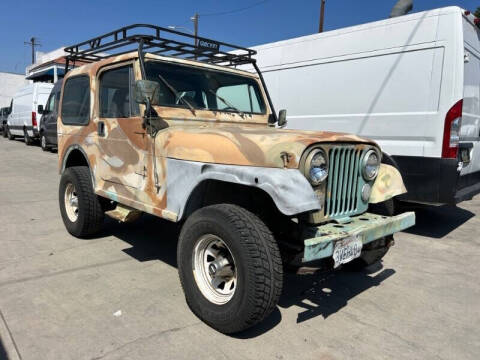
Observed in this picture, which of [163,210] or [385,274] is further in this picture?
[385,274]

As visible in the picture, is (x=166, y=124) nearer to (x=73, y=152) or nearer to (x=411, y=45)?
(x=73, y=152)

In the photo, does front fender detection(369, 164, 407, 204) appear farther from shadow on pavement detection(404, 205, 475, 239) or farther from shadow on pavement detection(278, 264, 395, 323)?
shadow on pavement detection(404, 205, 475, 239)

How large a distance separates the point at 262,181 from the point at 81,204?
2711 millimetres

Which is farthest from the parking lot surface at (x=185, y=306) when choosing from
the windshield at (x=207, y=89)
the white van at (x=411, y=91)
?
the windshield at (x=207, y=89)

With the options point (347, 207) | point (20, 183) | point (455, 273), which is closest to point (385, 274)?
point (455, 273)

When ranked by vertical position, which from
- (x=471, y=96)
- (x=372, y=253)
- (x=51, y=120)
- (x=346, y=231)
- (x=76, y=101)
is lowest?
(x=372, y=253)

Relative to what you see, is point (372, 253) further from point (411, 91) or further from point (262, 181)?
point (411, 91)

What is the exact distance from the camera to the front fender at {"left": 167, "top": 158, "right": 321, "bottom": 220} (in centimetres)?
239

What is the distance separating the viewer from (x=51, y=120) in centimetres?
1359

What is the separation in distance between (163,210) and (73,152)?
216cm

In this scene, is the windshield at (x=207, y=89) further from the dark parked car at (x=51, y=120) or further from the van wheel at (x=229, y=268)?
the dark parked car at (x=51, y=120)

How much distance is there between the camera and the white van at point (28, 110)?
16000 mm

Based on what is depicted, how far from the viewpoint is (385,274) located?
3.88m

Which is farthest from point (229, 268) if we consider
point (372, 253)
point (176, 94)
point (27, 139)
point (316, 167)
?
point (27, 139)
